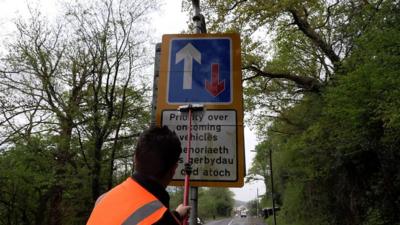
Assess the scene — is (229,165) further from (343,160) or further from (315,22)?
(315,22)

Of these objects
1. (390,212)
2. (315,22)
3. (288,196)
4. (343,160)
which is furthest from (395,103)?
(288,196)

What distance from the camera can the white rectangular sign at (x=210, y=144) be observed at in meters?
3.12

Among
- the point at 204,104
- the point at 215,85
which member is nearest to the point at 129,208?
the point at 204,104

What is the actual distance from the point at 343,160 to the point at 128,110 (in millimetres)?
10978

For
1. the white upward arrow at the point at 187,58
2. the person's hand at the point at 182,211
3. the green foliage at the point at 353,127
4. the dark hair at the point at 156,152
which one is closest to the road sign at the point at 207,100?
the white upward arrow at the point at 187,58

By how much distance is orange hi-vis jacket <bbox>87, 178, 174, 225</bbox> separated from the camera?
4.97 feet

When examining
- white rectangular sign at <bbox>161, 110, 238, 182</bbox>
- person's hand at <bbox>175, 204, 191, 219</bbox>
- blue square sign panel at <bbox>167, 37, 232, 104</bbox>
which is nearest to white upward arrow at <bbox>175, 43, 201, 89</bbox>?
blue square sign panel at <bbox>167, 37, 232, 104</bbox>

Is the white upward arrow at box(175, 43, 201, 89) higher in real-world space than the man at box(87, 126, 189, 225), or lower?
higher

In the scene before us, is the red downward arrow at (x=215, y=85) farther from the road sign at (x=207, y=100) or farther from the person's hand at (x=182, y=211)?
the person's hand at (x=182, y=211)

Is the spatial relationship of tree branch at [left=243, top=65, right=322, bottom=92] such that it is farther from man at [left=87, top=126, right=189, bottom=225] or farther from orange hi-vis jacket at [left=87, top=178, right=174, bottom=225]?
orange hi-vis jacket at [left=87, top=178, right=174, bottom=225]

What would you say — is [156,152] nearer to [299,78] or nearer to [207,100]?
[207,100]

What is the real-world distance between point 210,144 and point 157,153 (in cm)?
136

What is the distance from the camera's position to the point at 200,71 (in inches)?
134

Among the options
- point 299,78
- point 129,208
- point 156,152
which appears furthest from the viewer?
point 299,78
